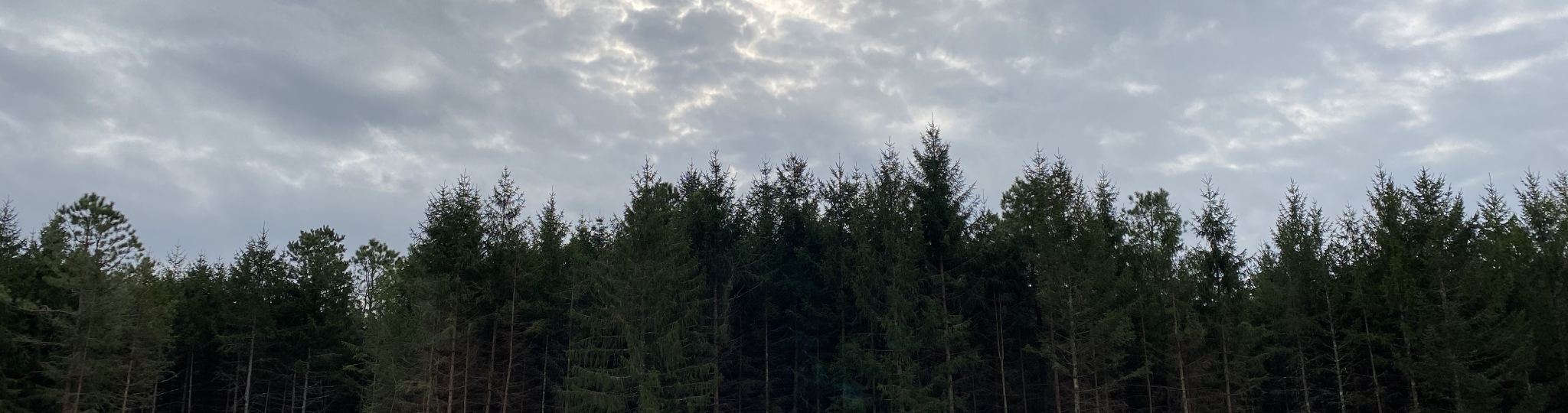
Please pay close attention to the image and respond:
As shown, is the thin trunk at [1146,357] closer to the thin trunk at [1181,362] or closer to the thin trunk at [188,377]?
the thin trunk at [1181,362]

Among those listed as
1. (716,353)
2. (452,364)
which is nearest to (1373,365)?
(716,353)

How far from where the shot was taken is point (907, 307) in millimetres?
33938

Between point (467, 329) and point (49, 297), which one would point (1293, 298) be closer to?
point (467, 329)

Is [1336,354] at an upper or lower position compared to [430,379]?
upper

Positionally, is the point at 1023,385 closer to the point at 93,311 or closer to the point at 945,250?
the point at 945,250

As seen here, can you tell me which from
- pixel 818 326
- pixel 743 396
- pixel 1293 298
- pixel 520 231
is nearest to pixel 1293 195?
pixel 1293 298

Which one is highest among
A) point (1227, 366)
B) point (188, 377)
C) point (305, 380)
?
point (1227, 366)

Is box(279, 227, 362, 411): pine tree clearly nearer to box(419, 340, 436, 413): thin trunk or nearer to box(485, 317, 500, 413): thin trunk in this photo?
box(485, 317, 500, 413): thin trunk

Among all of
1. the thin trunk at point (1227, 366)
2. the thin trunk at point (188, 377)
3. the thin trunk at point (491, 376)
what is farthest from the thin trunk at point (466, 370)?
the thin trunk at point (1227, 366)

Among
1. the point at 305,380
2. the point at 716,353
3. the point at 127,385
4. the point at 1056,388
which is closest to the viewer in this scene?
the point at 1056,388

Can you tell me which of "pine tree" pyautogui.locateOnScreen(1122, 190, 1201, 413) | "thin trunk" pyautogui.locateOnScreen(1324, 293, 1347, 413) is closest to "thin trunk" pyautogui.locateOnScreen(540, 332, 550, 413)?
"pine tree" pyautogui.locateOnScreen(1122, 190, 1201, 413)

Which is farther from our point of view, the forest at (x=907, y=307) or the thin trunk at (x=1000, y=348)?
the thin trunk at (x=1000, y=348)

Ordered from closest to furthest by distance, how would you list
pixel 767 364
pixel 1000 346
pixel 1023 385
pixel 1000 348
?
pixel 1000 348 < pixel 1000 346 < pixel 767 364 < pixel 1023 385

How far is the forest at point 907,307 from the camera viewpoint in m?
32.8
